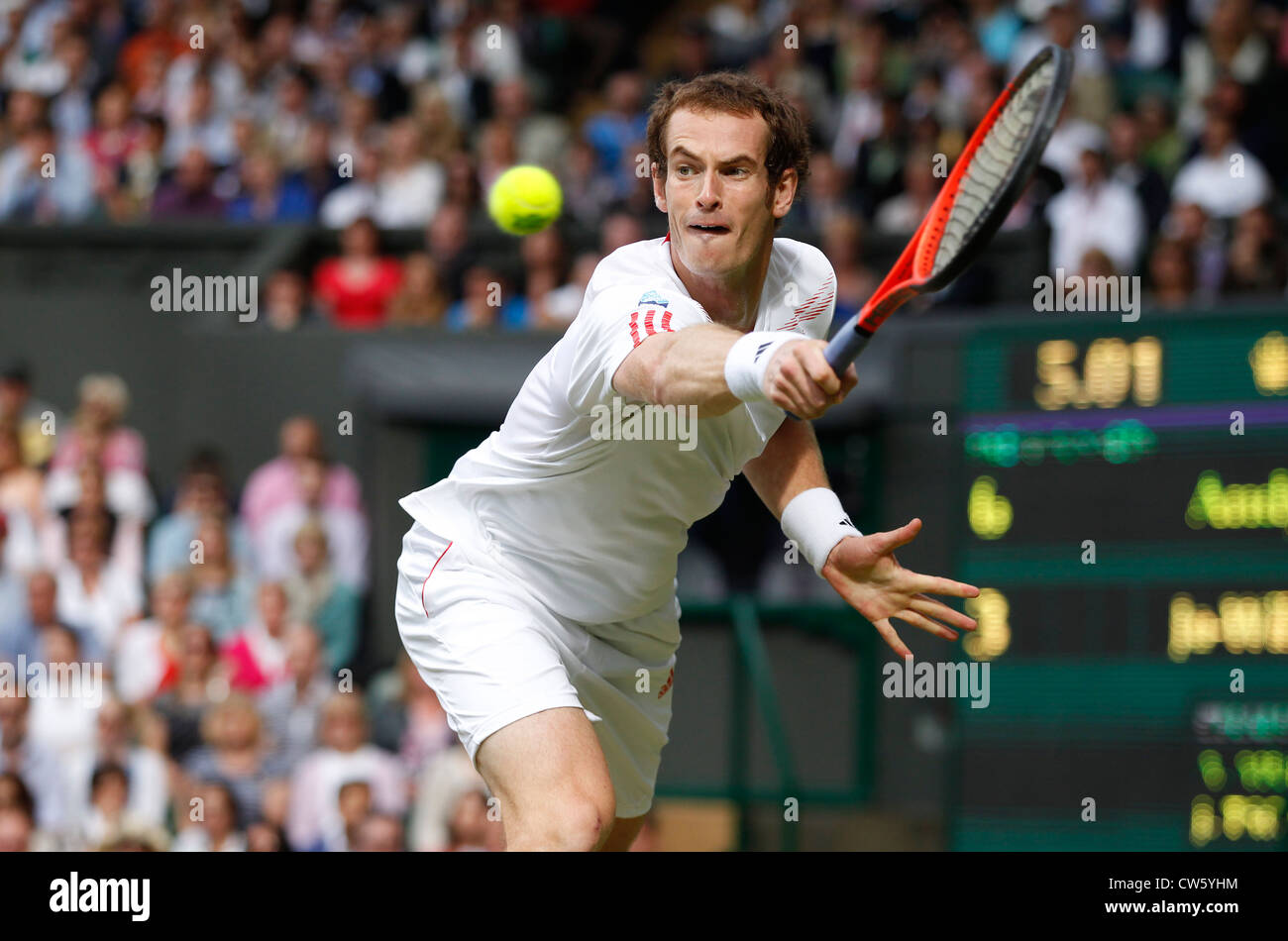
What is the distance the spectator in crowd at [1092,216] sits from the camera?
10273 millimetres

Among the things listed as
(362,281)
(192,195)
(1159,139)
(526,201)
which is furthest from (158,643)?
(1159,139)

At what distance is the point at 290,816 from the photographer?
912 centimetres

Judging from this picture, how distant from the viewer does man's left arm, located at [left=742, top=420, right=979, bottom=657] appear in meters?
4.84

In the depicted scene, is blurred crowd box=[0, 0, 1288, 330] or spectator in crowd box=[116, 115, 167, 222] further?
spectator in crowd box=[116, 115, 167, 222]

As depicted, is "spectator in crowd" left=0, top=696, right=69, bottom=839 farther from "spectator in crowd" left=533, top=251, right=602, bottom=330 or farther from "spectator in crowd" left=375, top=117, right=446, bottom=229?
"spectator in crowd" left=375, top=117, right=446, bottom=229

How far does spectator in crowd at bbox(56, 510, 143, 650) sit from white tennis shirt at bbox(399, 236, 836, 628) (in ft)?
17.6

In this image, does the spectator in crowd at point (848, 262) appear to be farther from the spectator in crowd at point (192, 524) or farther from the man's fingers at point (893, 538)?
the man's fingers at point (893, 538)

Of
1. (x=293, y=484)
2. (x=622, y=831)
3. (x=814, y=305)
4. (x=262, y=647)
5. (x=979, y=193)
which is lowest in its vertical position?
(x=622, y=831)

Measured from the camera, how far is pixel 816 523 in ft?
16.7

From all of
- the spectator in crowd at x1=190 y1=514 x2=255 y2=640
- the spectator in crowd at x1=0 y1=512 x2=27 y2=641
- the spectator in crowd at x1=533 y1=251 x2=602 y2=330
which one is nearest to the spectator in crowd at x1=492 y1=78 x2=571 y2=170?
the spectator in crowd at x1=533 y1=251 x2=602 y2=330

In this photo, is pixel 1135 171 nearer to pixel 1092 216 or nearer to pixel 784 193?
pixel 1092 216

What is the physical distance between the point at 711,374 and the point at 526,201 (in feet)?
A: 5.85

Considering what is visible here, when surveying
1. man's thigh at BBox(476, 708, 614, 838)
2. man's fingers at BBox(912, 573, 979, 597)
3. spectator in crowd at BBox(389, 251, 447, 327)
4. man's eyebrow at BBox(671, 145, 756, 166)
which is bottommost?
man's thigh at BBox(476, 708, 614, 838)
